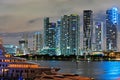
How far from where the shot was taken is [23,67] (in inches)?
2869

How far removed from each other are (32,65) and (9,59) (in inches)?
184

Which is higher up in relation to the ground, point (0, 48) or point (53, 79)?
point (0, 48)

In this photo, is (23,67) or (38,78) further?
(23,67)

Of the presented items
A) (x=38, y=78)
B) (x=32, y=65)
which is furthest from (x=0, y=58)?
Result: (x=38, y=78)


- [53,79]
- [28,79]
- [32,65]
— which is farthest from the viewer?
[32,65]

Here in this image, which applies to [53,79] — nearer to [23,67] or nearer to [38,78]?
[38,78]

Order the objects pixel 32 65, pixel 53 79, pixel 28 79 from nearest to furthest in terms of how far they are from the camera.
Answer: pixel 53 79 → pixel 28 79 → pixel 32 65

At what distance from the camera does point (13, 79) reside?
70625 mm

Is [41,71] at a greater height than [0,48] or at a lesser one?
lesser

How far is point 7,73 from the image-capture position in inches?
2864

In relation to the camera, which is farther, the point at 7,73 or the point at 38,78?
the point at 7,73

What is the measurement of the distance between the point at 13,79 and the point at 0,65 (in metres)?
4.37

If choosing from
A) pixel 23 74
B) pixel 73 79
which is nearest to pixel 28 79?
pixel 23 74

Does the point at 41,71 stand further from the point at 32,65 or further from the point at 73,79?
the point at 73,79
